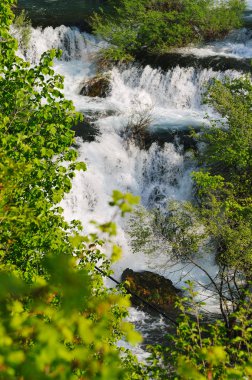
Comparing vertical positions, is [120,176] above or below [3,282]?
above

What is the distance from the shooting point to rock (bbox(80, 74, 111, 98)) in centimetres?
2312

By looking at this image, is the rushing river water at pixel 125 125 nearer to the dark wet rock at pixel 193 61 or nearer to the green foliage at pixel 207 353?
the dark wet rock at pixel 193 61

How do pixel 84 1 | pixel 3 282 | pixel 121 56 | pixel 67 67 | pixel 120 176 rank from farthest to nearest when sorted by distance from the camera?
A: pixel 84 1 < pixel 67 67 < pixel 121 56 < pixel 120 176 < pixel 3 282

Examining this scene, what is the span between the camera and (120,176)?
18797 mm

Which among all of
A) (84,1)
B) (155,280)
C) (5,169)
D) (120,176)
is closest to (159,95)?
(120,176)

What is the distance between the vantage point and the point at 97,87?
2334 centimetres

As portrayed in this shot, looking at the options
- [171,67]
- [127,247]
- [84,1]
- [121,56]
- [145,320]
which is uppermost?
[84,1]

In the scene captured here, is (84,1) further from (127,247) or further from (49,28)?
(127,247)

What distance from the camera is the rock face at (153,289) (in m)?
14.0

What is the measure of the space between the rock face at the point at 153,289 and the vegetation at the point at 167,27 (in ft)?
49.4

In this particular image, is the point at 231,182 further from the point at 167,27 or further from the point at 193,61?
the point at 167,27

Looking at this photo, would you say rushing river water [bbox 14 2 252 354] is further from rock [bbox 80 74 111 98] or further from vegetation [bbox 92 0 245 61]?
vegetation [bbox 92 0 245 61]

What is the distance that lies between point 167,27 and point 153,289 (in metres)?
18.8

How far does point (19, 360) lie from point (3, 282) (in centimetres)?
40
